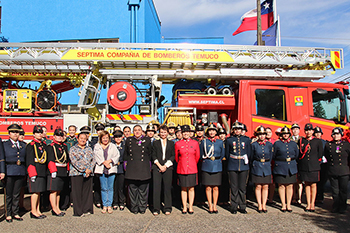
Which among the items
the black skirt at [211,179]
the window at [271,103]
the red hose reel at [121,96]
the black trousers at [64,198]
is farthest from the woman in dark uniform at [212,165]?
the black trousers at [64,198]

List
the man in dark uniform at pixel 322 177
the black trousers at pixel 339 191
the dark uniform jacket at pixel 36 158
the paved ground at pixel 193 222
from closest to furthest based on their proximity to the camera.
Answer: the paved ground at pixel 193 222, the dark uniform jacket at pixel 36 158, the black trousers at pixel 339 191, the man in dark uniform at pixel 322 177

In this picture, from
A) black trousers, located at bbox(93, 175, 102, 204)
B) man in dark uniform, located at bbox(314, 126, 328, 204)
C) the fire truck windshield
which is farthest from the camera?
the fire truck windshield

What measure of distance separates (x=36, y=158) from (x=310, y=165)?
5.53 meters

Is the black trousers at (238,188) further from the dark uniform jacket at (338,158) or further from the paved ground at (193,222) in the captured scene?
the dark uniform jacket at (338,158)

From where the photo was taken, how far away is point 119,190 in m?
5.85

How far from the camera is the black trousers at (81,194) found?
5.23 metres

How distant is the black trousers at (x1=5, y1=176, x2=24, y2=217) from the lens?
5047mm

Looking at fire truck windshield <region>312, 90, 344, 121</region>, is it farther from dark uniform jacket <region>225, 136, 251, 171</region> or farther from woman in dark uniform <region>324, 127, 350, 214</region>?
dark uniform jacket <region>225, 136, 251, 171</region>

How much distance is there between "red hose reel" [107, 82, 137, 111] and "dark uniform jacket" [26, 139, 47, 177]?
2.47m

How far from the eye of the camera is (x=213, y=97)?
24.7 feet

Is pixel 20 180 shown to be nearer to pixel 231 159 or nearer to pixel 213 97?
pixel 231 159

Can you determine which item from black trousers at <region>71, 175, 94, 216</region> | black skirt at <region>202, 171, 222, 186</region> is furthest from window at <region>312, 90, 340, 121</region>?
black trousers at <region>71, 175, 94, 216</region>

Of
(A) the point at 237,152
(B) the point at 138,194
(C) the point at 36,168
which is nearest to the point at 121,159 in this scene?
(B) the point at 138,194

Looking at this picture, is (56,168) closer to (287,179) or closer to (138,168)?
(138,168)
